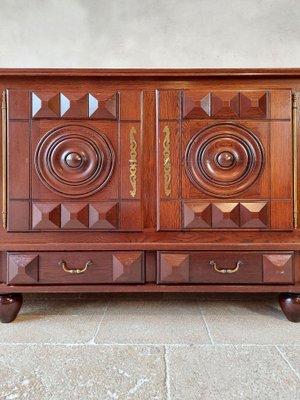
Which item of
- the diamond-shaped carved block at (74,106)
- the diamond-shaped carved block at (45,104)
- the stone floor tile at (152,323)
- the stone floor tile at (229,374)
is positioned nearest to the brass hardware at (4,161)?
the diamond-shaped carved block at (45,104)

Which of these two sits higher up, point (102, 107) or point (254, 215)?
point (102, 107)

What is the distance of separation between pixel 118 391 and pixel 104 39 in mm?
1927

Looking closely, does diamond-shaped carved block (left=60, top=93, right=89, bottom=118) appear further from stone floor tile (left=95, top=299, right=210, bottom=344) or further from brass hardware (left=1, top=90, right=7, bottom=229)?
stone floor tile (left=95, top=299, right=210, bottom=344)

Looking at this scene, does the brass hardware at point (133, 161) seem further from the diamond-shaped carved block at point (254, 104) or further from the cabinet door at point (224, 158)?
the diamond-shaped carved block at point (254, 104)

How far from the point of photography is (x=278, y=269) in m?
1.15

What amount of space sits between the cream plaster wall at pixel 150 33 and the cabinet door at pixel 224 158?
28.8 inches

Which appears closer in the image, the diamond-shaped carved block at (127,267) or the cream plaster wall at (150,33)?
the diamond-shaped carved block at (127,267)

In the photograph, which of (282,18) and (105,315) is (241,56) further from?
(105,315)

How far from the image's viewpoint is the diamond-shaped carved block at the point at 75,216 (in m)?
1.15

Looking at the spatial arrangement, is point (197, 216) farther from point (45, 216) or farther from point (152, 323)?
point (45, 216)

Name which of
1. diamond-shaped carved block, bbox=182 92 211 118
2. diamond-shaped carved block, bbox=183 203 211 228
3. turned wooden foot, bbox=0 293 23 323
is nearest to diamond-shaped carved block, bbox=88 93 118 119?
diamond-shaped carved block, bbox=182 92 211 118

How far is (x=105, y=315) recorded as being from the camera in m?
1.28

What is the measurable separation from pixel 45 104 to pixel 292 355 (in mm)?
1444

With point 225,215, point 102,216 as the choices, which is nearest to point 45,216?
point 102,216
